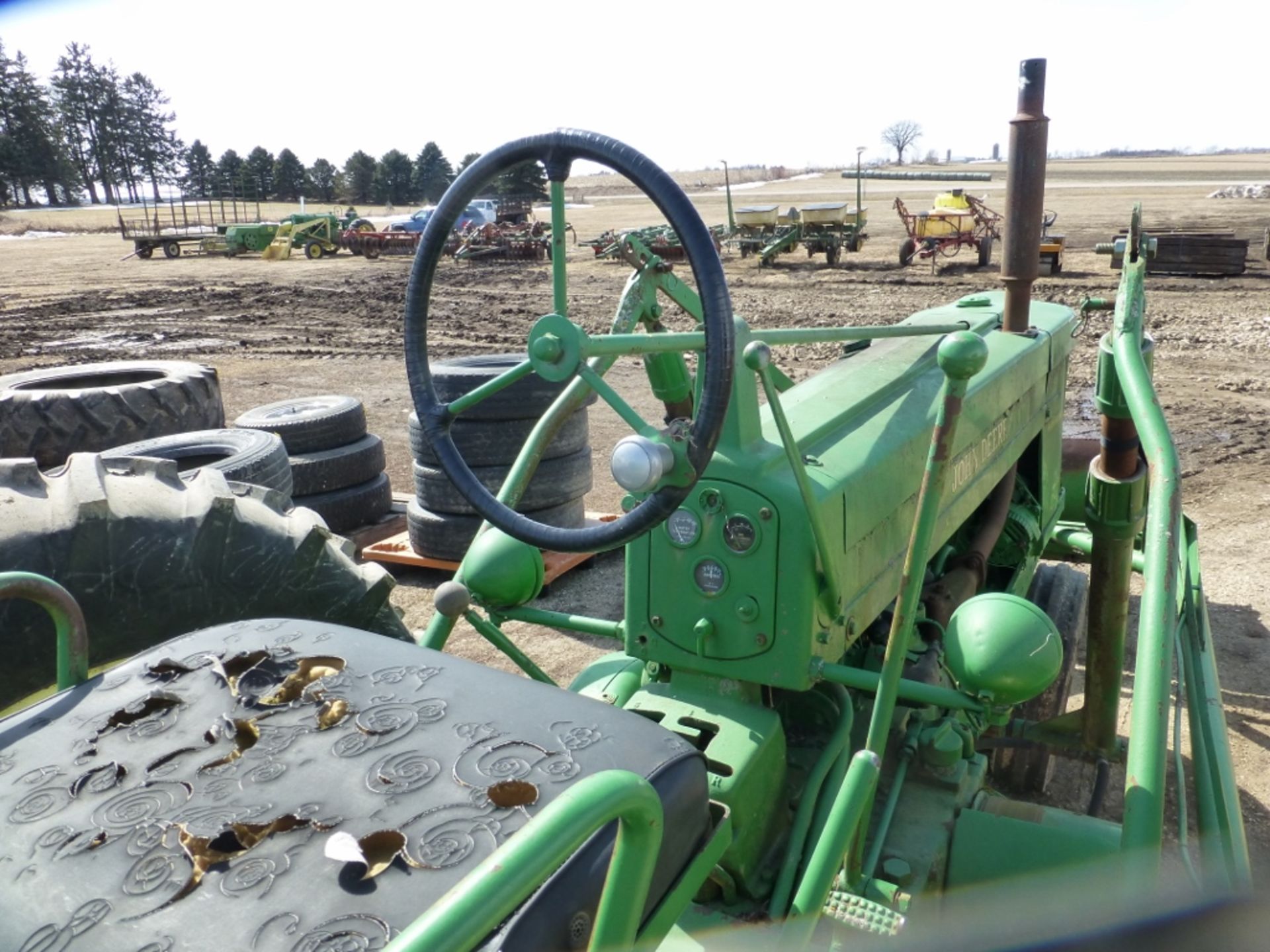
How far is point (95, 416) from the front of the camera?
5078 millimetres

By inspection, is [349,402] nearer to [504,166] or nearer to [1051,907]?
[504,166]

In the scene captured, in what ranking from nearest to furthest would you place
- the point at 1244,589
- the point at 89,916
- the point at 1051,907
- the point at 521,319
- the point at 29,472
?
the point at 89,916
the point at 1051,907
the point at 29,472
the point at 1244,589
the point at 521,319

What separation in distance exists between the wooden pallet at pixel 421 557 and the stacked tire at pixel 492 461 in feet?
0.14

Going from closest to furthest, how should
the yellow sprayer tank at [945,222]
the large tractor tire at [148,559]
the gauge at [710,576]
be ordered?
the gauge at [710,576] → the large tractor tire at [148,559] → the yellow sprayer tank at [945,222]

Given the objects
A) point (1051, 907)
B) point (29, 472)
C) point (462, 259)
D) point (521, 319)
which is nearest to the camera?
point (1051, 907)

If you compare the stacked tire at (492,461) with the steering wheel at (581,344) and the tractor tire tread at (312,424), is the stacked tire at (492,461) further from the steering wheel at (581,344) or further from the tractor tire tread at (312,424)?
the steering wheel at (581,344)

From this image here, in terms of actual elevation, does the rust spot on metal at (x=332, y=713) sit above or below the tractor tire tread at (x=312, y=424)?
above

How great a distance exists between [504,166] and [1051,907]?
6.23 feet

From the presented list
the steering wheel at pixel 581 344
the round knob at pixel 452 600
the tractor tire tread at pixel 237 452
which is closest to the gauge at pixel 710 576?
the steering wheel at pixel 581 344

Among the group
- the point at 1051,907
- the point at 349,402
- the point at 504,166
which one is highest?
the point at 504,166

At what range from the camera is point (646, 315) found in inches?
102

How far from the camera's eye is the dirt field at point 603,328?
4.97 m

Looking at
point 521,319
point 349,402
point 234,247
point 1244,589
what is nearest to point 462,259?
point 234,247

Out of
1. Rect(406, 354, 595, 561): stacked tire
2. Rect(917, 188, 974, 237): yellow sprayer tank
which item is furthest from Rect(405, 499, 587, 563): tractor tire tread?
Rect(917, 188, 974, 237): yellow sprayer tank
